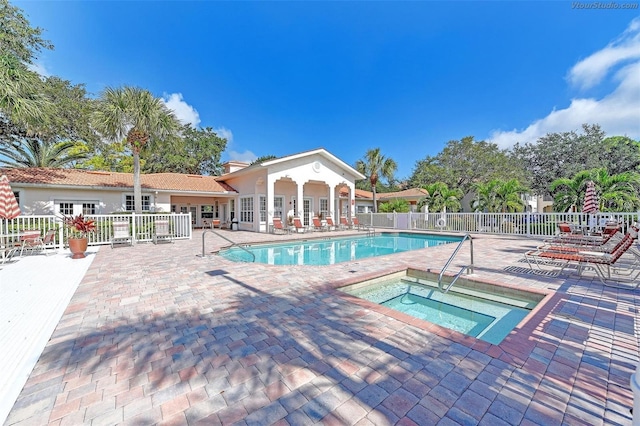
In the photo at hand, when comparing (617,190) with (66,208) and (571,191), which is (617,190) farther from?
(66,208)

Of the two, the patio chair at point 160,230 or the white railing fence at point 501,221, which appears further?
the patio chair at point 160,230

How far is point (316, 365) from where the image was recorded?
2748 mm

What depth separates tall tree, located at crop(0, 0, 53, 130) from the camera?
10.4 meters

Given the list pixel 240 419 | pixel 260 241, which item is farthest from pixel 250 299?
pixel 260 241

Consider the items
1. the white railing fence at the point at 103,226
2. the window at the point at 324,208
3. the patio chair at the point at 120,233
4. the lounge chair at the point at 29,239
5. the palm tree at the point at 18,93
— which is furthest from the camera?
the window at the point at 324,208

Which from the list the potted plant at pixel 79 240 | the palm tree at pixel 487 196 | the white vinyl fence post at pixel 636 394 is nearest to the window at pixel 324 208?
the palm tree at pixel 487 196

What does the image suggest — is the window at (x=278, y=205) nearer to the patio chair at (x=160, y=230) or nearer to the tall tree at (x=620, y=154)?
the patio chair at (x=160, y=230)

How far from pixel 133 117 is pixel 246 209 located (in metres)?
9.33

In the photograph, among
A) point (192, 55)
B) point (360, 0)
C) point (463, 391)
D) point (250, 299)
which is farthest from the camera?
point (192, 55)

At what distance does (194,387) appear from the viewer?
95.3 inches

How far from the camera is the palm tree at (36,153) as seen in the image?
19953mm

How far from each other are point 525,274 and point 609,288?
1362 mm

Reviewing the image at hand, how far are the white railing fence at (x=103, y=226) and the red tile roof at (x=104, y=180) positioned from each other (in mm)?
5972

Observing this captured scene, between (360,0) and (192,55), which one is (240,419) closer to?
(360,0)
